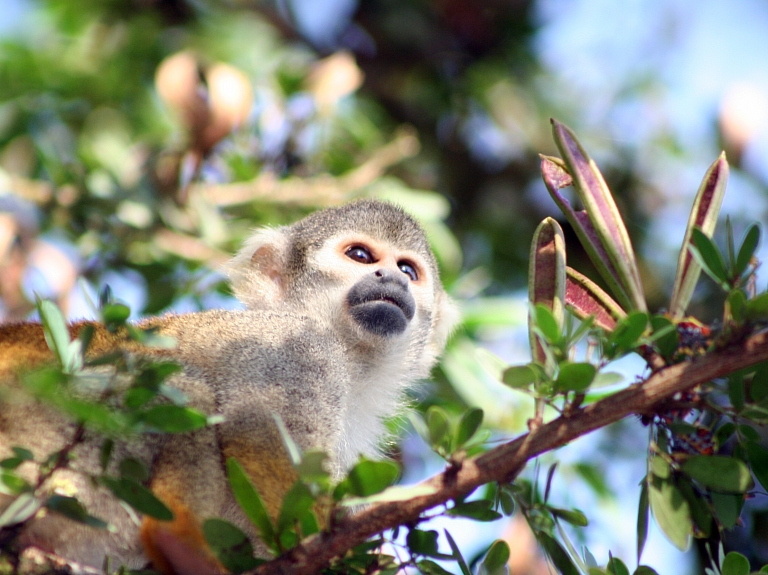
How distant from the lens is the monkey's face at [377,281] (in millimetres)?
2844

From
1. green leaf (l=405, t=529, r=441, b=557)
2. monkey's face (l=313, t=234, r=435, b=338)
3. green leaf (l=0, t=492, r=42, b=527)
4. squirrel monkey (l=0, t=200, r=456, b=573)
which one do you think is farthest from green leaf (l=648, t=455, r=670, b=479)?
monkey's face (l=313, t=234, r=435, b=338)

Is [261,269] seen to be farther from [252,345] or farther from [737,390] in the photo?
[737,390]

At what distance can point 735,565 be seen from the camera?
1618 mm

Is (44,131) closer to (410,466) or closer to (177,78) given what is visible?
(177,78)

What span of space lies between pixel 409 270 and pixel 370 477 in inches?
75.8

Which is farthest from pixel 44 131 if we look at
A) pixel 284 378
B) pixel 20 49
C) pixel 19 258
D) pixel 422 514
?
pixel 422 514

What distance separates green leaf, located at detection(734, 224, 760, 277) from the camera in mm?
1420

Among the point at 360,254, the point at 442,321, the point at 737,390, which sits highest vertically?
the point at 737,390

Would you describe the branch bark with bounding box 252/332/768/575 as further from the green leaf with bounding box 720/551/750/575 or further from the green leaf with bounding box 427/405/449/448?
the green leaf with bounding box 720/551/750/575

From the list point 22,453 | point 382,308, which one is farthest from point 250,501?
point 382,308

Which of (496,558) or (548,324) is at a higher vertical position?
(548,324)

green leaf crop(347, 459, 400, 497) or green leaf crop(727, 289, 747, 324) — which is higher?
green leaf crop(727, 289, 747, 324)

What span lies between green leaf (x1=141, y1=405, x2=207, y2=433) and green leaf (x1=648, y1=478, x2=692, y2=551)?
2.92 ft

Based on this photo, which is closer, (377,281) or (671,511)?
(671,511)
